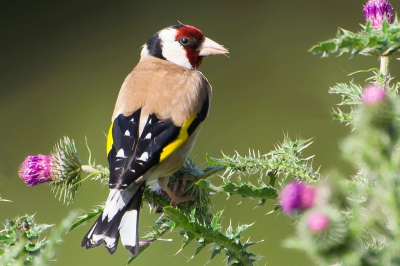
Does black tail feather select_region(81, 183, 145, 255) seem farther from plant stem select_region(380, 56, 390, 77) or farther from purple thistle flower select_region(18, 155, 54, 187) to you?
plant stem select_region(380, 56, 390, 77)

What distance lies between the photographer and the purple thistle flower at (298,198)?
50 centimetres

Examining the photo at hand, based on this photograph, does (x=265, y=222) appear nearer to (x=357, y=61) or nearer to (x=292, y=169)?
(x=357, y=61)

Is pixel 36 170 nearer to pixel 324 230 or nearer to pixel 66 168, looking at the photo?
pixel 66 168

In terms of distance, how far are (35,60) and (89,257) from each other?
4.78 feet

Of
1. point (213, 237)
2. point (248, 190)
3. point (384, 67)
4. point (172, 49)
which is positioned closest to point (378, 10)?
point (384, 67)

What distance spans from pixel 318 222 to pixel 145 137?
1164 mm

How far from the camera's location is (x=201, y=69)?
152 inches

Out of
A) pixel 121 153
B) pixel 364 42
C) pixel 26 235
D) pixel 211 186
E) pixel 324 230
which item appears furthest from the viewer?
pixel 121 153

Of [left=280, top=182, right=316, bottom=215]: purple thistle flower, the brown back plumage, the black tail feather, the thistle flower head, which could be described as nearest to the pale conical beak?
the brown back plumage

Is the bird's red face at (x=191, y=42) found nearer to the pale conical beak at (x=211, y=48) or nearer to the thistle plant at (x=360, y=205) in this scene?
the pale conical beak at (x=211, y=48)

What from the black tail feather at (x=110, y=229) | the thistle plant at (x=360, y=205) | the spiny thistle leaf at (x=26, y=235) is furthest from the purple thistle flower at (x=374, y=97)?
the black tail feather at (x=110, y=229)

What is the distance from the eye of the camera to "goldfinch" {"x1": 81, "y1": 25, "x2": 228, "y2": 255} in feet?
4.60

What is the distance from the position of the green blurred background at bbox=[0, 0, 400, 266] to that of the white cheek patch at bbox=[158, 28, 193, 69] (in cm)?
98

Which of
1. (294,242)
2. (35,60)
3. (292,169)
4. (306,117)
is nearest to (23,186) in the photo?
(35,60)
